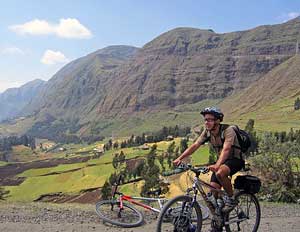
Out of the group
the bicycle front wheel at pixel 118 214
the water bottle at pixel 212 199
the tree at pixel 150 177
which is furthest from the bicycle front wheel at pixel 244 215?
the tree at pixel 150 177

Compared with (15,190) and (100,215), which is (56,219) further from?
(15,190)

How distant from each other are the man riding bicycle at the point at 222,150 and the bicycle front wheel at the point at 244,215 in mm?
344

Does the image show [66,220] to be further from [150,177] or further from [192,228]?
[150,177]

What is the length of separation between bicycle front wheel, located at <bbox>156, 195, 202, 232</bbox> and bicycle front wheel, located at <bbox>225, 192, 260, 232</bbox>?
2.83ft

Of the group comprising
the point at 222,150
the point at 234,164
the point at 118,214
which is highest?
the point at 222,150

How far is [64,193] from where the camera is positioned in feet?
339

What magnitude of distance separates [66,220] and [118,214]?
171 centimetres

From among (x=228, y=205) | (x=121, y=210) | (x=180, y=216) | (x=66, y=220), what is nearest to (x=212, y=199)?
(x=228, y=205)

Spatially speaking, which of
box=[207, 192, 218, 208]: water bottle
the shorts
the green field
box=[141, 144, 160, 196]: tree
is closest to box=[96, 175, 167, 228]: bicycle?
box=[207, 192, 218, 208]: water bottle

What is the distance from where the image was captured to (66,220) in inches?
433

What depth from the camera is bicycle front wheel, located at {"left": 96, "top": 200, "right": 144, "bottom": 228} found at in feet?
33.2

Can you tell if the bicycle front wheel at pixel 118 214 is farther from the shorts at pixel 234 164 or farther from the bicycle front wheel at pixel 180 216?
the shorts at pixel 234 164

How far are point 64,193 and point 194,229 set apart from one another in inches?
3904

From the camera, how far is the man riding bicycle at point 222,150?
8125mm
